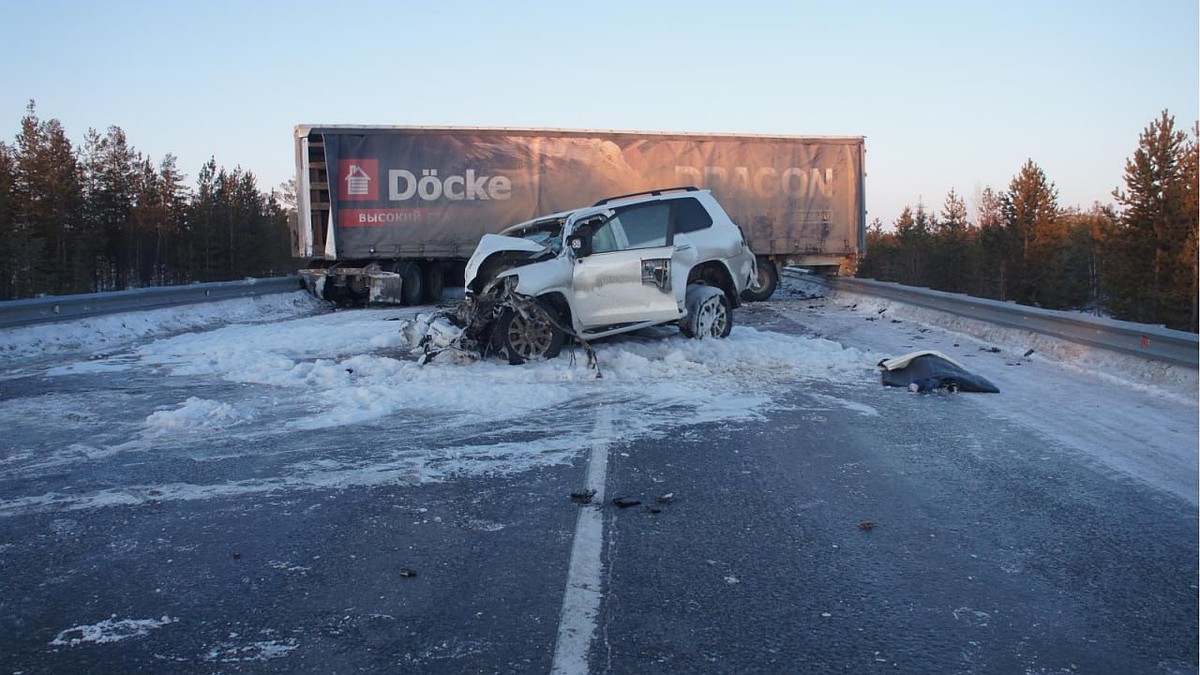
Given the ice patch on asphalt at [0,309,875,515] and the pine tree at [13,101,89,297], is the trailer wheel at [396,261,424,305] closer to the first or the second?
the ice patch on asphalt at [0,309,875,515]

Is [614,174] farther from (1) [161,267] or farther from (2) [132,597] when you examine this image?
(1) [161,267]

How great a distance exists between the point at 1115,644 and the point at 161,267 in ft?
185

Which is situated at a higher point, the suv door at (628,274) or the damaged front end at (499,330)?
the suv door at (628,274)

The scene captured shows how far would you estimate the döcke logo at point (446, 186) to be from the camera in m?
19.0

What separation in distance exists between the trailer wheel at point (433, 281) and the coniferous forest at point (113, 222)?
27815 mm

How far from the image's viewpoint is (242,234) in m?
54.5

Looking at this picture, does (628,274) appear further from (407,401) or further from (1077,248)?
(1077,248)

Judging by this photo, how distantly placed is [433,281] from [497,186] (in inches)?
111

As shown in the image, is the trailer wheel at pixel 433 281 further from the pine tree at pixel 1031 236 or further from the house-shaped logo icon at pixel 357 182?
the pine tree at pixel 1031 236

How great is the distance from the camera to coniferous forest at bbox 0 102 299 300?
41.4 metres

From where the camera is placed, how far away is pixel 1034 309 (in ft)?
38.9

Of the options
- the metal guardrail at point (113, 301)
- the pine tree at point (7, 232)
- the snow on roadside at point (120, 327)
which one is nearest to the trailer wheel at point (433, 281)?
the snow on roadside at point (120, 327)

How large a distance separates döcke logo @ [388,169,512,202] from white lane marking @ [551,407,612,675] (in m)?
14.6

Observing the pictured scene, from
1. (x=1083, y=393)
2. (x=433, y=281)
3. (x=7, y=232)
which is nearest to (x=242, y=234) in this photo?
(x=7, y=232)
